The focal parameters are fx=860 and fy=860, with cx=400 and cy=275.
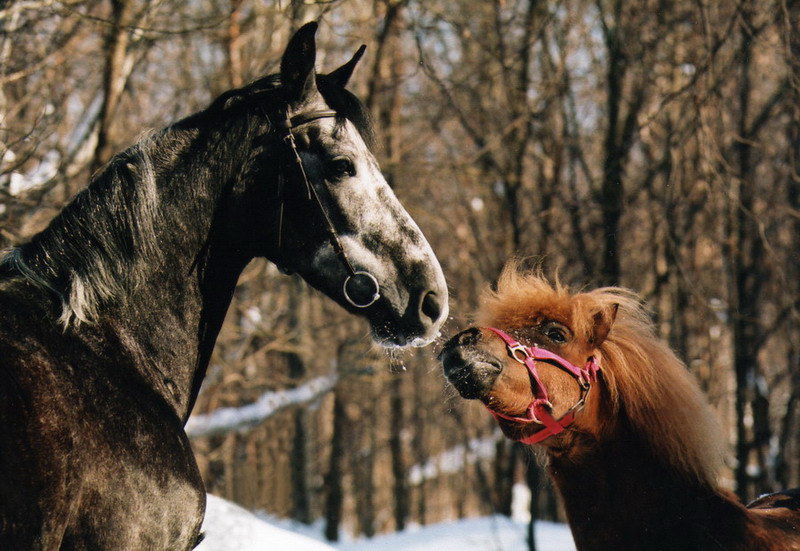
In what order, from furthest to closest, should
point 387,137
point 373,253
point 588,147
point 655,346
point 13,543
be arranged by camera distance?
point 588,147, point 387,137, point 655,346, point 373,253, point 13,543

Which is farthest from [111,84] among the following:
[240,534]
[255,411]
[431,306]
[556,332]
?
[431,306]

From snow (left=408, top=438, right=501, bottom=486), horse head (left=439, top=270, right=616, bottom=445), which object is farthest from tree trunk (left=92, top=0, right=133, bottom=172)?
snow (left=408, top=438, right=501, bottom=486)

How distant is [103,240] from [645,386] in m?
2.44

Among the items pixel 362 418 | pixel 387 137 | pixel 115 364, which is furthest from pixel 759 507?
pixel 362 418

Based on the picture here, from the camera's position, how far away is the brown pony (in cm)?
361

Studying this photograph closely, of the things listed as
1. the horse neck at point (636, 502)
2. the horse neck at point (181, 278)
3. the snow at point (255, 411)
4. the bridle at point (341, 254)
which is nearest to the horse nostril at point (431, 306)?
the bridle at point (341, 254)

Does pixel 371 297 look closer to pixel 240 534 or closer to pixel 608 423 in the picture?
pixel 608 423

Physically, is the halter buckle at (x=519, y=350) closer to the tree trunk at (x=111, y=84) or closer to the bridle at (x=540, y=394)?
the bridle at (x=540, y=394)

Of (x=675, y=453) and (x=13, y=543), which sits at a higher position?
(x=13, y=543)

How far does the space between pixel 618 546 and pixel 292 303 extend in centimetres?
1079

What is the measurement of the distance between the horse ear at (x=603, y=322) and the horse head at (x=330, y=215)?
1222 mm

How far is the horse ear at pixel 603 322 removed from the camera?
158 inches

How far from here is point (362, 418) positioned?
27.4 metres

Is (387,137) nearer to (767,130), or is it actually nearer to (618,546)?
(767,130)
